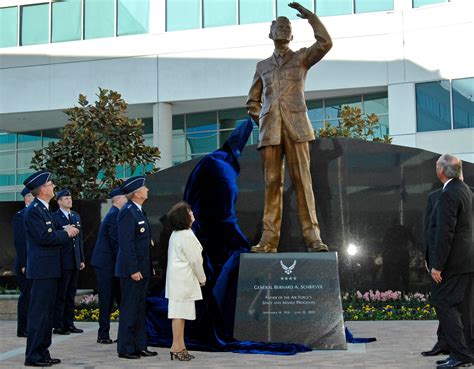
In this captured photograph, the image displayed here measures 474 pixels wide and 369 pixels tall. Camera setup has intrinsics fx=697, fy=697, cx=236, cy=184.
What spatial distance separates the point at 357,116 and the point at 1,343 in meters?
11.3

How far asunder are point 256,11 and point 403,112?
626cm

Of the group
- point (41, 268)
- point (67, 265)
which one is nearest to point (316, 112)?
point (67, 265)

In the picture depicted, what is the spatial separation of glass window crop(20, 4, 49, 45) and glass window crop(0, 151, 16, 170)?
5.57 m

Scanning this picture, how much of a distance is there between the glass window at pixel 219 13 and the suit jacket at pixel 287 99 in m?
16.9

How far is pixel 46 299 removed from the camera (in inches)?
264

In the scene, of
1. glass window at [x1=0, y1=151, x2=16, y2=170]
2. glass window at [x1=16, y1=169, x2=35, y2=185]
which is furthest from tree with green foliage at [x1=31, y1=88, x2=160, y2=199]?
glass window at [x1=0, y1=151, x2=16, y2=170]

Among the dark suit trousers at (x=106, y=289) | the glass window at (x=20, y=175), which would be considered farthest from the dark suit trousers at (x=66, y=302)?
the glass window at (x=20, y=175)

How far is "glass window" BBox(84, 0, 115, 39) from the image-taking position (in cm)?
2609

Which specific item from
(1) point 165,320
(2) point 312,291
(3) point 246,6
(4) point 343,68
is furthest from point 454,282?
(3) point 246,6

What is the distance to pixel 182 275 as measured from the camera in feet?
22.8

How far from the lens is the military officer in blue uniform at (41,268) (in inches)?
260

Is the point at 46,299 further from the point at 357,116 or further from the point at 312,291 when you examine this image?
the point at 357,116

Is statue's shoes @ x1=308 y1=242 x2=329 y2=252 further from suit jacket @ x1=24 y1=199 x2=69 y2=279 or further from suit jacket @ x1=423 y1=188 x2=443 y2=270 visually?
suit jacket @ x1=24 y1=199 x2=69 y2=279

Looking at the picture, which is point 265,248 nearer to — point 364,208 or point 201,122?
point 364,208
